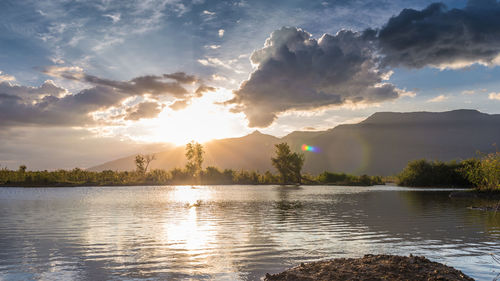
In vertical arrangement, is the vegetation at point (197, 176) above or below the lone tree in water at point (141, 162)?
below

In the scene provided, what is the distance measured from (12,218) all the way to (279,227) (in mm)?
27346

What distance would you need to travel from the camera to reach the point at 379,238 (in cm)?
2347

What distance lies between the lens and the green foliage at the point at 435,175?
126m

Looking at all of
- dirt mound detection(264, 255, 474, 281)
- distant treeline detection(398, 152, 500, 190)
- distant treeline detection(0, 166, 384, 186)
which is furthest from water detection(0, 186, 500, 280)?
distant treeline detection(0, 166, 384, 186)

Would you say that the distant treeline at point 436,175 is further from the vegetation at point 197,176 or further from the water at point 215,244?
the water at point 215,244

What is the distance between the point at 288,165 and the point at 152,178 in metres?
68.2

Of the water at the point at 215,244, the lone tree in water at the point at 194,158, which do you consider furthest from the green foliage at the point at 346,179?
the water at the point at 215,244

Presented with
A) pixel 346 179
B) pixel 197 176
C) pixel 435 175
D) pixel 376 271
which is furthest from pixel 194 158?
pixel 376 271

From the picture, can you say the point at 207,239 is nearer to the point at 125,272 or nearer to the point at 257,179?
the point at 125,272

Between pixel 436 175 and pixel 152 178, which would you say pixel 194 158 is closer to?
pixel 152 178

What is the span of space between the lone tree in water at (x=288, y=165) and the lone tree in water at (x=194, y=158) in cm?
3748

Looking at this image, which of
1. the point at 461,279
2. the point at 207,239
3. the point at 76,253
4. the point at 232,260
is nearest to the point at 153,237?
the point at 207,239

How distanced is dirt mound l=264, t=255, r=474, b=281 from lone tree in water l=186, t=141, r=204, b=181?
158653 millimetres

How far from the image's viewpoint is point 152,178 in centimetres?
16675
